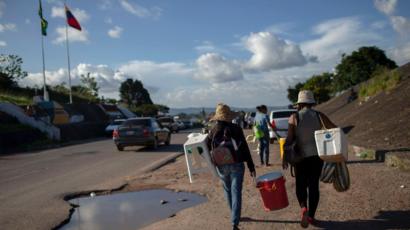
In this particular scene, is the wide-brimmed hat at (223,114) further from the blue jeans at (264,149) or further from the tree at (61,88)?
the tree at (61,88)

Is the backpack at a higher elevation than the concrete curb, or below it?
higher

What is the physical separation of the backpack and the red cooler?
67 cm

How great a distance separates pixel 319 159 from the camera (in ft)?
21.1

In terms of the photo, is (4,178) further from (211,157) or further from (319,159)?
(319,159)

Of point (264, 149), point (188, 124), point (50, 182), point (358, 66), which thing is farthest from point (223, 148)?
point (358, 66)

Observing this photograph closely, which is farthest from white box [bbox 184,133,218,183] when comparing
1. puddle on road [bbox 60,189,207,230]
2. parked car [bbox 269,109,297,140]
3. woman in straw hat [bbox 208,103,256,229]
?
parked car [bbox 269,109,297,140]

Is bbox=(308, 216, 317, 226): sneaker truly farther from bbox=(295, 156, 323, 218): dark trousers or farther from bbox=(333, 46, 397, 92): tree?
bbox=(333, 46, 397, 92): tree

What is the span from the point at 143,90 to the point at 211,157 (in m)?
91.3

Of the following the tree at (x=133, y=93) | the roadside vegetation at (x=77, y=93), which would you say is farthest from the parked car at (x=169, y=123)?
the tree at (x=133, y=93)

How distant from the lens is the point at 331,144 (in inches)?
241

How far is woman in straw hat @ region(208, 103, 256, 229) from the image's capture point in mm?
6199

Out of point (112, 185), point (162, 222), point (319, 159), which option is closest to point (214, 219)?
point (162, 222)

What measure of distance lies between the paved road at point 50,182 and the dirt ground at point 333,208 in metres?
1.75

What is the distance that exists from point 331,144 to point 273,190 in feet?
3.43
